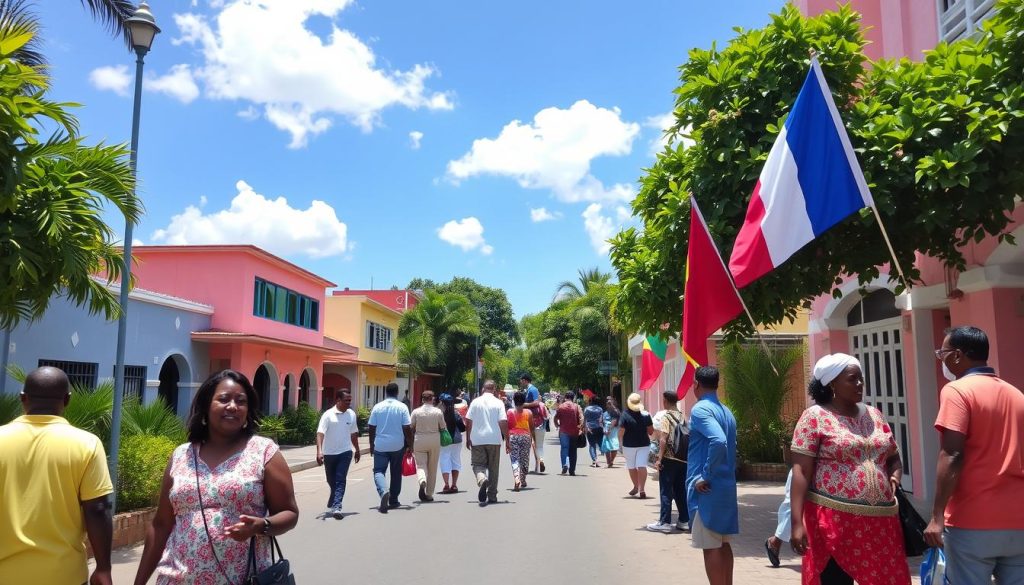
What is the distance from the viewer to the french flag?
6152 millimetres

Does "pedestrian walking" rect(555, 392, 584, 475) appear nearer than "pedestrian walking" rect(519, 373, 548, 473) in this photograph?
Yes

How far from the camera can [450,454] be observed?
13.0 meters

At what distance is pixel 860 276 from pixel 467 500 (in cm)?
688

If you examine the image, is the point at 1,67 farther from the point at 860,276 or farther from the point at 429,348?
the point at 429,348

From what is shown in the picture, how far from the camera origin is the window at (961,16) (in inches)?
344

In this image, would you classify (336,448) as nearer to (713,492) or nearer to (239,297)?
(713,492)

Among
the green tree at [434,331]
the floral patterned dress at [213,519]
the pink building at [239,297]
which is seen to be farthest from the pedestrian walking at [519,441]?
the green tree at [434,331]

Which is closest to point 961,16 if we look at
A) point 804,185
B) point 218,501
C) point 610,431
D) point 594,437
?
point 804,185

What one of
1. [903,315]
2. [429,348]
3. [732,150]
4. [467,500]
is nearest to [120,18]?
[467,500]

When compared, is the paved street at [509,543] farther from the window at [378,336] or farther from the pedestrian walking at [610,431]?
the window at [378,336]

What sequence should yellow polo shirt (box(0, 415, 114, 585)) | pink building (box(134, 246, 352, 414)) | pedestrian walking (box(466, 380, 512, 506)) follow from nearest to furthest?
yellow polo shirt (box(0, 415, 114, 585))
pedestrian walking (box(466, 380, 512, 506))
pink building (box(134, 246, 352, 414))

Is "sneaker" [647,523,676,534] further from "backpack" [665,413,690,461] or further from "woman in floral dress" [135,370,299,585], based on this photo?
"woman in floral dress" [135,370,299,585]

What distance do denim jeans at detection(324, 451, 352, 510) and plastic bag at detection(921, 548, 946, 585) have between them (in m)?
7.57

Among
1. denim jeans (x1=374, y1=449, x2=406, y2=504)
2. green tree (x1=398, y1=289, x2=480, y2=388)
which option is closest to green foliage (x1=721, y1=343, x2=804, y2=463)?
denim jeans (x1=374, y1=449, x2=406, y2=504)
